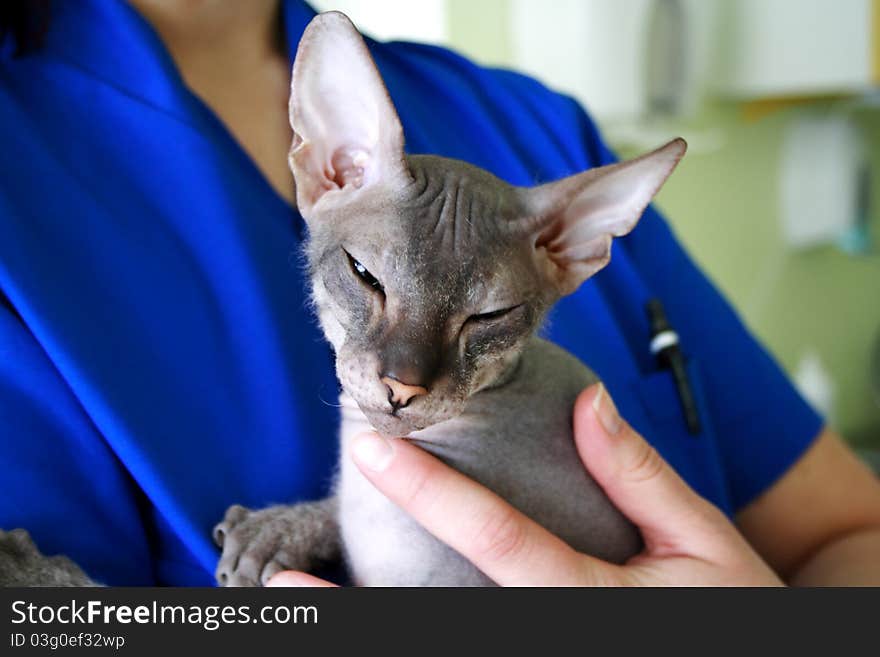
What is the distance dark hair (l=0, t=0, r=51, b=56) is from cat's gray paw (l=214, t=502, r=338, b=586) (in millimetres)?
418

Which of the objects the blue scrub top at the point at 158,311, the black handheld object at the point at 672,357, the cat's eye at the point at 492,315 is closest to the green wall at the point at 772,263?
the black handheld object at the point at 672,357

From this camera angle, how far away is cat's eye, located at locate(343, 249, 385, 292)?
48 cm

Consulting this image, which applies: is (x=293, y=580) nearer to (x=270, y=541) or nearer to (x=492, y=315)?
(x=270, y=541)

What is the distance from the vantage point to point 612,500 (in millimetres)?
709

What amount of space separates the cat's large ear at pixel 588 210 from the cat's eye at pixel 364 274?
0.09 meters

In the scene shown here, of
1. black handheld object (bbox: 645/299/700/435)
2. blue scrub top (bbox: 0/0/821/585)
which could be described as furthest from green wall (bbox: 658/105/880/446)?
blue scrub top (bbox: 0/0/821/585)

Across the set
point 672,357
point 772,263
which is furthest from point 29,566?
point 772,263

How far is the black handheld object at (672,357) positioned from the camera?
84 cm

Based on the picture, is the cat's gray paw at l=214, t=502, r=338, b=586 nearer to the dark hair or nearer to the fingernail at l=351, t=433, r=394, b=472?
the fingernail at l=351, t=433, r=394, b=472

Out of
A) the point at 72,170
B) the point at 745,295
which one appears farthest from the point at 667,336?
the point at 745,295
